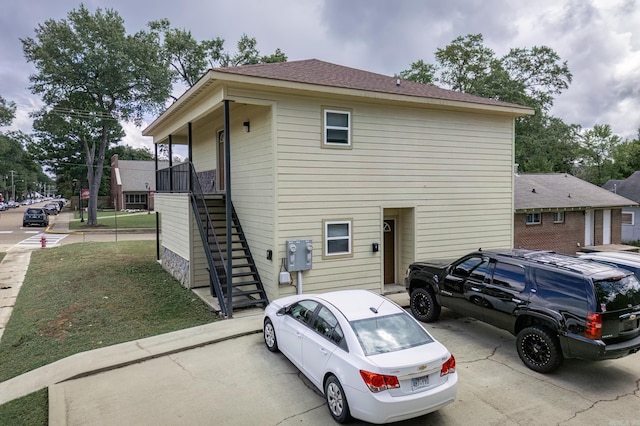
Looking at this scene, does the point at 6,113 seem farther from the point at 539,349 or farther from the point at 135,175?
the point at 539,349

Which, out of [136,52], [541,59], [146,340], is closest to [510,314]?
[146,340]

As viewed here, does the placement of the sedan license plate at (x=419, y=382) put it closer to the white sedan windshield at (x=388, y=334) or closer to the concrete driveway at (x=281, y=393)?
the white sedan windshield at (x=388, y=334)

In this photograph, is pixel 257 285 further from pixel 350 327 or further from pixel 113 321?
pixel 350 327

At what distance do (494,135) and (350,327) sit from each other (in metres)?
10.1

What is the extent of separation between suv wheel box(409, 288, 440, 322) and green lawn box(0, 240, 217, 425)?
4.90 meters

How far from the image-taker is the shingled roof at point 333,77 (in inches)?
378

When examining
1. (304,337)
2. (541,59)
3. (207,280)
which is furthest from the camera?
(541,59)

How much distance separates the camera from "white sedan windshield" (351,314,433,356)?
16.2ft

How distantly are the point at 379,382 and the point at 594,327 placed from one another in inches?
137

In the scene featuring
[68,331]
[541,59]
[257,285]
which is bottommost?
[68,331]

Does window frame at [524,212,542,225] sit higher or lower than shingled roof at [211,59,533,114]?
lower

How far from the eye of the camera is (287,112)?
9.71m

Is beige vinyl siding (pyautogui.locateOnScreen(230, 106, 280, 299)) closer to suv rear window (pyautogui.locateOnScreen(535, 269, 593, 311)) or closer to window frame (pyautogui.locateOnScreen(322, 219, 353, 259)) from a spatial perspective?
window frame (pyautogui.locateOnScreen(322, 219, 353, 259))

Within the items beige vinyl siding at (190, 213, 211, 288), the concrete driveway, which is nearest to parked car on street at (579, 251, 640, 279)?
the concrete driveway
